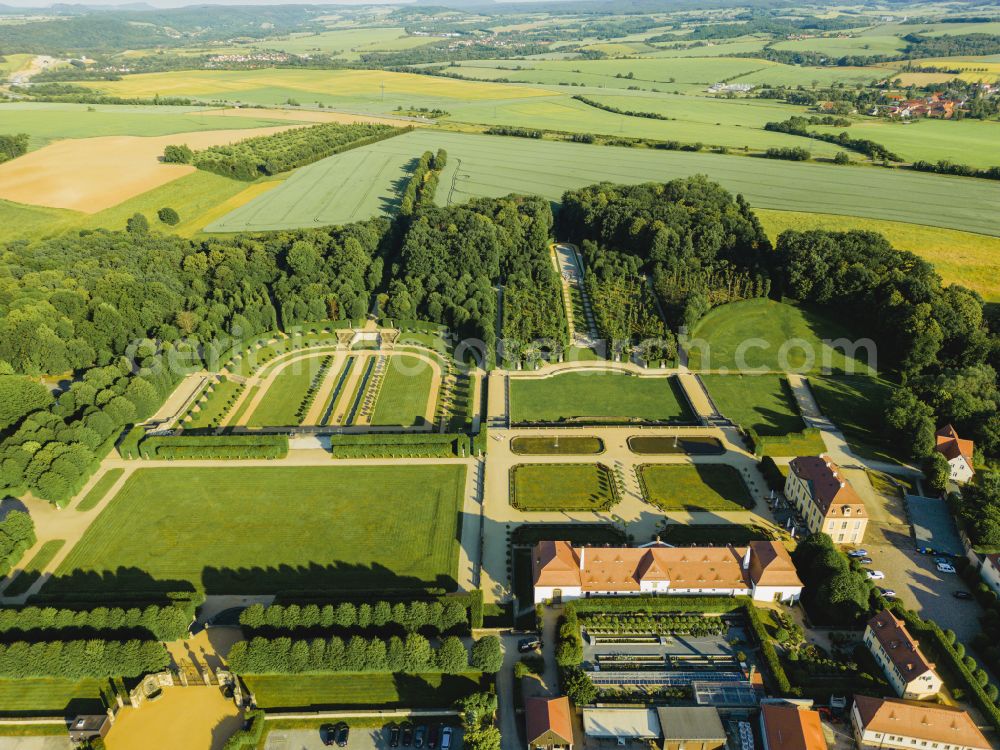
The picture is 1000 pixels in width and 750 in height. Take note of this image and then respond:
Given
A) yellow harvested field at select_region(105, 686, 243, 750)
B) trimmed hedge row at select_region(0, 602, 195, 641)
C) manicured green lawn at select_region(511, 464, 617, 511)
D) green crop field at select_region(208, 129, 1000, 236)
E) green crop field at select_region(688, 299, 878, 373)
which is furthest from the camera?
green crop field at select_region(208, 129, 1000, 236)

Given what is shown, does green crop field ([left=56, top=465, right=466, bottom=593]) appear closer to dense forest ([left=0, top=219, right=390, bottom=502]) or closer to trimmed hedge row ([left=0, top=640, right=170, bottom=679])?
trimmed hedge row ([left=0, top=640, right=170, bottom=679])

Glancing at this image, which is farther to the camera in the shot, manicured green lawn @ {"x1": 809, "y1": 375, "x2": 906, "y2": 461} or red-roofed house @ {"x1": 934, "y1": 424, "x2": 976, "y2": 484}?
manicured green lawn @ {"x1": 809, "y1": 375, "x2": 906, "y2": 461}

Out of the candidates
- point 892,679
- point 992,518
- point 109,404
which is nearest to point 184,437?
point 109,404

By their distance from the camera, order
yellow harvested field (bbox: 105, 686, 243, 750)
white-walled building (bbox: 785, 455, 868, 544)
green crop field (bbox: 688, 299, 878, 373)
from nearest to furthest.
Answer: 1. yellow harvested field (bbox: 105, 686, 243, 750)
2. white-walled building (bbox: 785, 455, 868, 544)
3. green crop field (bbox: 688, 299, 878, 373)

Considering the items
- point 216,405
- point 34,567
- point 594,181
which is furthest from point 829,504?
point 594,181

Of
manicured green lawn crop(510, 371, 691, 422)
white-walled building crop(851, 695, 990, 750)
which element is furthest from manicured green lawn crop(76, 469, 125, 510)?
white-walled building crop(851, 695, 990, 750)

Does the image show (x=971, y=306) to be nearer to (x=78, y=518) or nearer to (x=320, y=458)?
(x=320, y=458)

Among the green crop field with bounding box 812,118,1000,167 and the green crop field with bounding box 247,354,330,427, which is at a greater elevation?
the green crop field with bounding box 812,118,1000,167

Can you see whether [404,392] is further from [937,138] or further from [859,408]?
[937,138]
